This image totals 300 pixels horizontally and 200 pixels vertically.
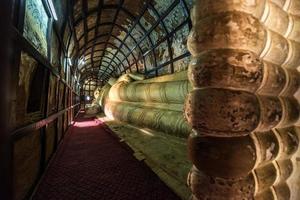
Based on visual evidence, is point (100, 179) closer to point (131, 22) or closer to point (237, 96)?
point (237, 96)

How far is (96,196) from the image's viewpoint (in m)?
1.99

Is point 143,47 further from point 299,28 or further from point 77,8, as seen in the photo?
point 299,28

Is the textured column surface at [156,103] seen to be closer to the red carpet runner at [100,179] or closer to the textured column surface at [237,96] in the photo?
the red carpet runner at [100,179]

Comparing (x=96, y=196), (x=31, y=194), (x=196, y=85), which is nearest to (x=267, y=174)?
(x=196, y=85)

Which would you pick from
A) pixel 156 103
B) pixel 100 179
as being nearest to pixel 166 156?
pixel 100 179

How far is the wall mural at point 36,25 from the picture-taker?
5.41 ft

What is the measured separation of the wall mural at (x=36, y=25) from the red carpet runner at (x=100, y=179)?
1576 millimetres

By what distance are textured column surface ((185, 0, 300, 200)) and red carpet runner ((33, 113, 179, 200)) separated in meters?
1.05

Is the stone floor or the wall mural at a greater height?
the wall mural

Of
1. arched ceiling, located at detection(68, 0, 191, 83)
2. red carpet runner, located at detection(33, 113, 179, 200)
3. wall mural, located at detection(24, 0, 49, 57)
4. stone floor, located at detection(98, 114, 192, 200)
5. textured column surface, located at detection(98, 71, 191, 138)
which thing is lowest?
red carpet runner, located at detection(33, 113, 179, 200)

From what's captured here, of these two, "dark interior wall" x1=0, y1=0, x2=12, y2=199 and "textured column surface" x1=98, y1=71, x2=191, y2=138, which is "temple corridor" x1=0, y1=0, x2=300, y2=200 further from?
"textured column surface" x1=98, y1=71, x2=191, y2=138

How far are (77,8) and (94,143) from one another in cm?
318

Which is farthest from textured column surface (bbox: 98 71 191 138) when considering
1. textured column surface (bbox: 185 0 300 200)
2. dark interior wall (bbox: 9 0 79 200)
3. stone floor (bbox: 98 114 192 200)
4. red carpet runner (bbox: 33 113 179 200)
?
textured column surface (bbox: 185 0 300 200)

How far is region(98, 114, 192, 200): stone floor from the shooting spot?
2044 mm
